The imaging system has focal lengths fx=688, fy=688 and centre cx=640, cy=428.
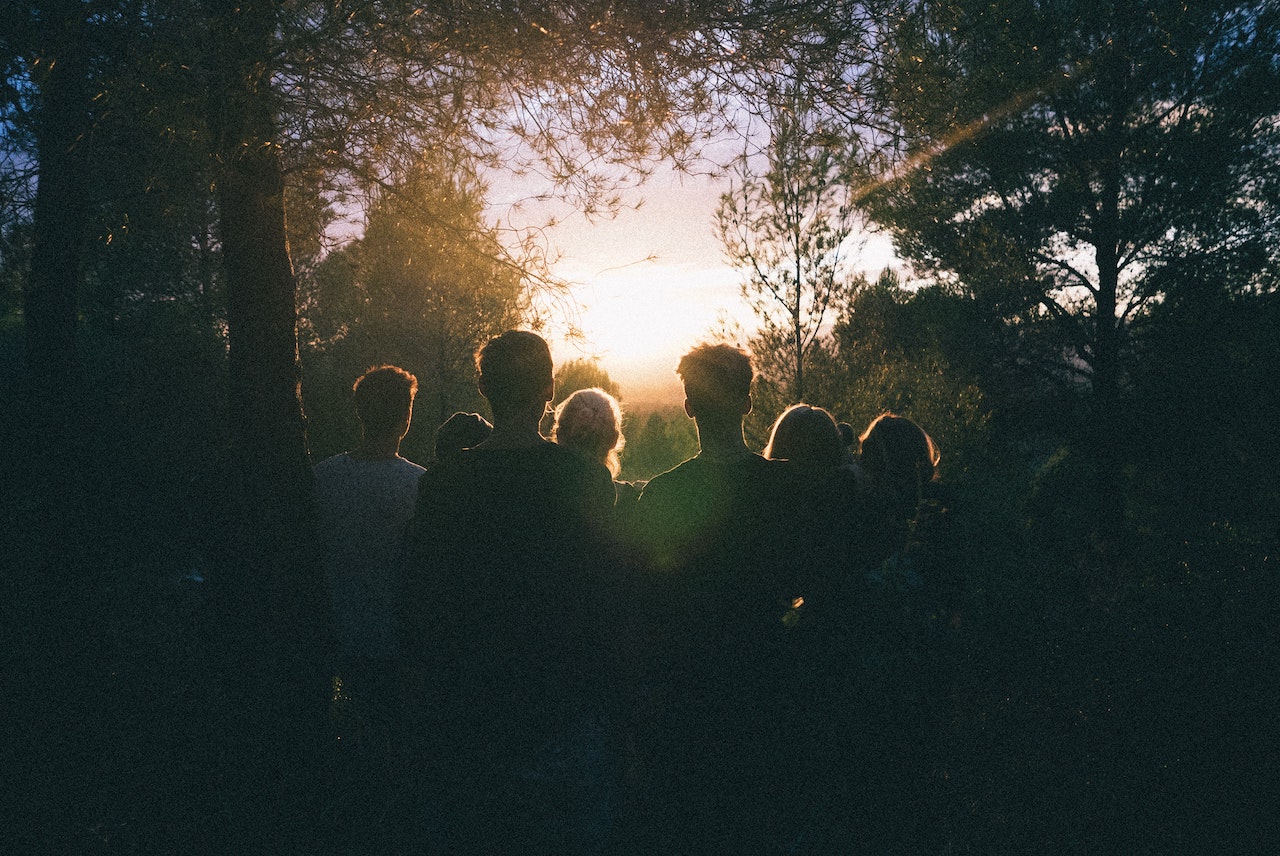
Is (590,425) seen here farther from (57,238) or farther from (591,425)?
(57,238)

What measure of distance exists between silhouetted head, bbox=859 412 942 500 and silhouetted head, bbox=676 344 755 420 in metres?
0.71

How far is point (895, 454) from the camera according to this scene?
9.73 ft

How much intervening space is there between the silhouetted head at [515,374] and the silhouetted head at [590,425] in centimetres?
77

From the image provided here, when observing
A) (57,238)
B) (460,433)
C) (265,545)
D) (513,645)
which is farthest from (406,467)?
(57,238)

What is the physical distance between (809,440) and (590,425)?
966 mm

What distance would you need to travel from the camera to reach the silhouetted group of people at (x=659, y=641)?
2.08 metres

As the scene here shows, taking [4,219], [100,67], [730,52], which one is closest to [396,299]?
[4,219]

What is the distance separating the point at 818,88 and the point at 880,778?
381 cm

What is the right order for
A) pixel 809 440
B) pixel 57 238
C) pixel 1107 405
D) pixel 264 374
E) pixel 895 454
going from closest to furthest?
pixel 809 440
pixel 895 454
pixel 264 374
pixel 57 238
pixel 1107 405

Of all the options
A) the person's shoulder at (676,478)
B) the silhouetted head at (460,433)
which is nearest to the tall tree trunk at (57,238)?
the silhouetted head at (460,433)

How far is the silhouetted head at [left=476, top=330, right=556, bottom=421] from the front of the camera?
88.4 inches

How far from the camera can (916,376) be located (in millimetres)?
10352

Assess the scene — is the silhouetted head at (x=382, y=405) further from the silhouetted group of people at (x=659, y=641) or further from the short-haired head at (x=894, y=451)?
the short-haired head at (x=894, y=451)

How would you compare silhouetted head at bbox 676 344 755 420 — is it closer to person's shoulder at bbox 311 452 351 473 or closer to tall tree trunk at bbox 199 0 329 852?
person's shoulder at bbox 311 452 351 473
